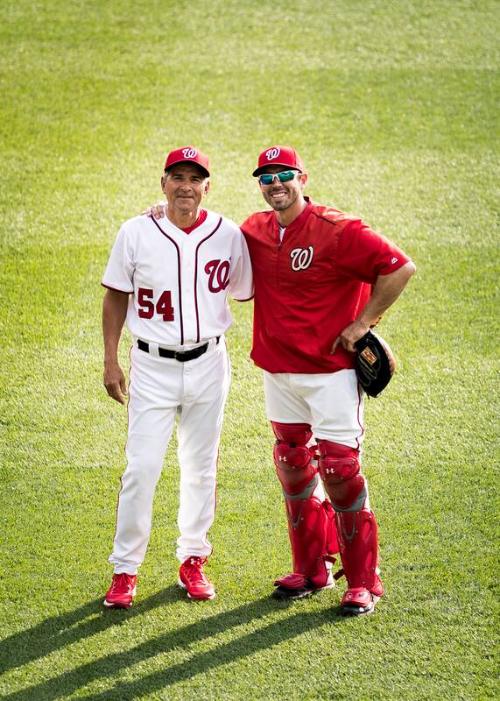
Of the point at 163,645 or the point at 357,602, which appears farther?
the point at 357,602

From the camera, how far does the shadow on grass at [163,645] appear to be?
167 inches

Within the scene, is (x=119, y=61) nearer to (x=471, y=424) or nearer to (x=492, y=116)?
(x=492, y=116)

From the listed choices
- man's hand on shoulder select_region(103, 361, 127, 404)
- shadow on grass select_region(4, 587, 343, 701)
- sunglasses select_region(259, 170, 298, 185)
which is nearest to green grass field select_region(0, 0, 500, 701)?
shadow on grass select_region(4, 587, 343, 701)

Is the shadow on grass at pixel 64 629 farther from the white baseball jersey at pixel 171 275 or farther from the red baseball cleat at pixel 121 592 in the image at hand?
the white baseball jersey at pixel 171 275

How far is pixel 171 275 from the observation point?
14.9 feet

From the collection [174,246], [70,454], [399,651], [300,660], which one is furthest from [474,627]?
[70,454]

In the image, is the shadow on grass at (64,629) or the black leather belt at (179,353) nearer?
the shadow on grass at (64,629)

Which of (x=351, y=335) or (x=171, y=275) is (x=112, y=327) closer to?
(x=171, y=275)

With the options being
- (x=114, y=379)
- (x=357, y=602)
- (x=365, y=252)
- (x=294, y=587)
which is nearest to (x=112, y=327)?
(x=114, y=379)

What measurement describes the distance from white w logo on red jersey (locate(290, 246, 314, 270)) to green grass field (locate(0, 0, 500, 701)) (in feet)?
4.96

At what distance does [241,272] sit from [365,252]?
1.96 ft

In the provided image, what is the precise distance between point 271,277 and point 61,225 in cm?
394

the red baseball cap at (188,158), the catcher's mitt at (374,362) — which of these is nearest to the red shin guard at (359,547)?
the catcher's mitt at (374,362)

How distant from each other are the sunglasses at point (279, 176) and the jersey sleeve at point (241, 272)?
32 centimetres
